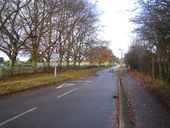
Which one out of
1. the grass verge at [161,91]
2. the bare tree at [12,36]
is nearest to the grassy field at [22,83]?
→ the bare tree at [12,36]

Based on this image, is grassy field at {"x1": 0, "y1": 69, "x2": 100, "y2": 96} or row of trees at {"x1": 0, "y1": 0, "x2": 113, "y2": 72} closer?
grassy field at {"x1": 0, "y1": 69, "x2": 100, "y2": 96}

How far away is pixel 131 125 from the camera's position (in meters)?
10.7

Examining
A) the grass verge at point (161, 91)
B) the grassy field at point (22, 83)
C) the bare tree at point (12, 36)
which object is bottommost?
the grass verge at point (161, 91)

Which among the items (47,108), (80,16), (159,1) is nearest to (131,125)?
(47,108)

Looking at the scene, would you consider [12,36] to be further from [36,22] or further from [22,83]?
[22,83]

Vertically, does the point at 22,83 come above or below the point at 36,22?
below

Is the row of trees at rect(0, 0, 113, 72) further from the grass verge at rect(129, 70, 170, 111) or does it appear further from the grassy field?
the grass verge at rect(129, 70, 170, 111)

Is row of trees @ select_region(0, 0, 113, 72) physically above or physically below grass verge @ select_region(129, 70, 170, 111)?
above

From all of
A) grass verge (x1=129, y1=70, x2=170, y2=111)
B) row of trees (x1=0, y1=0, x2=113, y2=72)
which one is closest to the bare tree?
row of trees (x1=0, y1=0, x2=113, y2=72)

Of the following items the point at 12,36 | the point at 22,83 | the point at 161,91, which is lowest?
the point at 161,91

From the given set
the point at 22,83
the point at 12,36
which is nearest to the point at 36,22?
the point at 12,36

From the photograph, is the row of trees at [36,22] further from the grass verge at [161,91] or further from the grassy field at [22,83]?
the grass verge at [161,91]

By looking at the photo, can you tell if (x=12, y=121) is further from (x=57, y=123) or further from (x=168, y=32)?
(x=168, y=32)

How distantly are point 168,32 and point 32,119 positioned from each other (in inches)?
369
